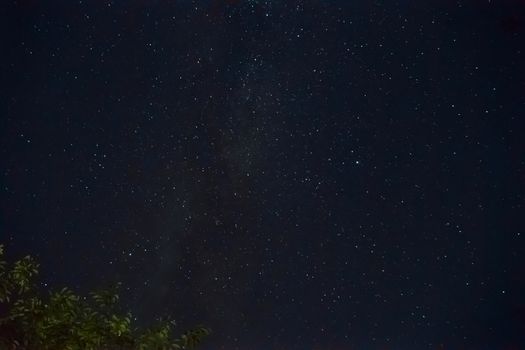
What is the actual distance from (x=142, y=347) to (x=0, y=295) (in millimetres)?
1350

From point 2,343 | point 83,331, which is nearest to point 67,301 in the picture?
point 83,331

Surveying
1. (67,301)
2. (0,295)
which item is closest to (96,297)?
(67,301)

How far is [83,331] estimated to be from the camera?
21.3 ft

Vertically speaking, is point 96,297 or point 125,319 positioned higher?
point 96,297

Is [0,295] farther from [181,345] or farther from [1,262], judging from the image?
[181,345]

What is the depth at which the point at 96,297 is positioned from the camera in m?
7.10

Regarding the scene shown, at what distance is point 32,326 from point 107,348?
726 mm

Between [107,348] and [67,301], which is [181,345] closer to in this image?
[107,348]

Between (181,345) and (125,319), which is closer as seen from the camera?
(125,319)

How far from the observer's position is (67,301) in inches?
265

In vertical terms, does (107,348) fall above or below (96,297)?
below

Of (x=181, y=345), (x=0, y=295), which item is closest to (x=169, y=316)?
(x=181, y=345)

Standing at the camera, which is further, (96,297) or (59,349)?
(96,297)

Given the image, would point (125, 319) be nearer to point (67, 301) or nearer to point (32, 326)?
point (67, 301)
